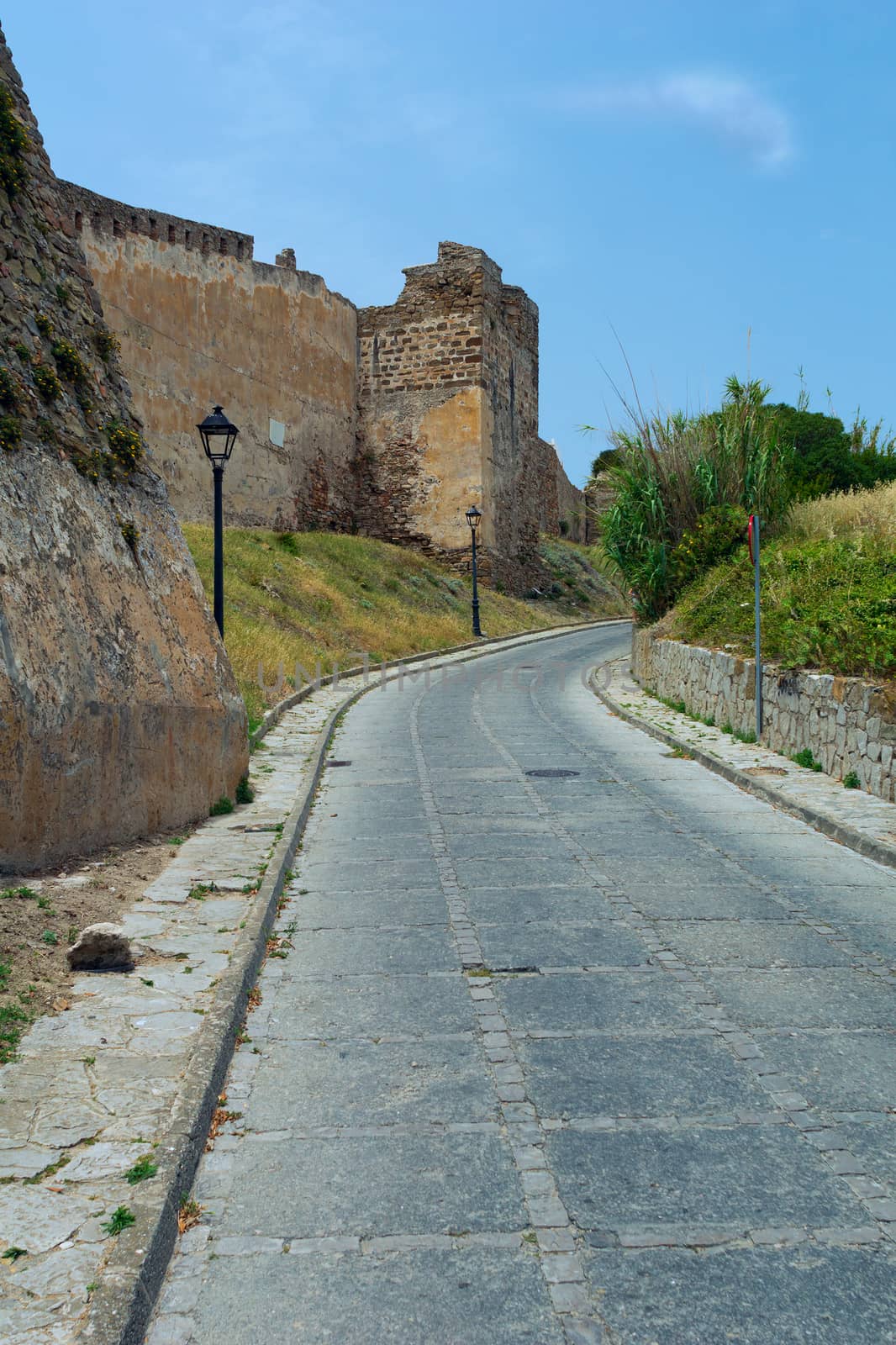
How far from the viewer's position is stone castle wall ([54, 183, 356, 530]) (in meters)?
29.8

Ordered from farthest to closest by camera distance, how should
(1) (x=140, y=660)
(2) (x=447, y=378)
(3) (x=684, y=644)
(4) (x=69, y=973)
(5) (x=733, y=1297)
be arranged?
(2) (x=447, y=378)
(3) (x=684, y=644)
(1) (x=140, y=660)
(4) (x=69, y=973)
(5) (x=733, y=1297)

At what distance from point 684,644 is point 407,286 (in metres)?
26.4

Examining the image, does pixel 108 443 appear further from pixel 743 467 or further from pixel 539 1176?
pixel 743 467

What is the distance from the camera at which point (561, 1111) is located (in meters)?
4.27

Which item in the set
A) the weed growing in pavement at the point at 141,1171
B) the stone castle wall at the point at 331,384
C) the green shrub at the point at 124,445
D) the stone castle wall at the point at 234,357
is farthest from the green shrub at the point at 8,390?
the stone castle wall at the point at 331,384

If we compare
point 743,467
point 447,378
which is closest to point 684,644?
point 743,467

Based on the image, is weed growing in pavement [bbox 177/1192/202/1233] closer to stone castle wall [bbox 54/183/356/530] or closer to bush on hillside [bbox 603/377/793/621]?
bush on hillside [bbox 603/377/793/621]

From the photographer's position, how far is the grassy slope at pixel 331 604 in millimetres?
21312

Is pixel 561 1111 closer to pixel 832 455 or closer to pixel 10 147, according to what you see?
pixel 10 147

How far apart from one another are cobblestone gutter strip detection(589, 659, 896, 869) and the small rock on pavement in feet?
18.7

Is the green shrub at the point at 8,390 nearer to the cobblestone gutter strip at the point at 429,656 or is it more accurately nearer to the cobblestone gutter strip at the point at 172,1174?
the cobblestone gutter strip at the point at 172,1174

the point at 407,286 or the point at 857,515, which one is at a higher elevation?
the point at 407,286

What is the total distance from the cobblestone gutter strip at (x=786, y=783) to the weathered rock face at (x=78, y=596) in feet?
17.4

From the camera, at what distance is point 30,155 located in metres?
9.27
